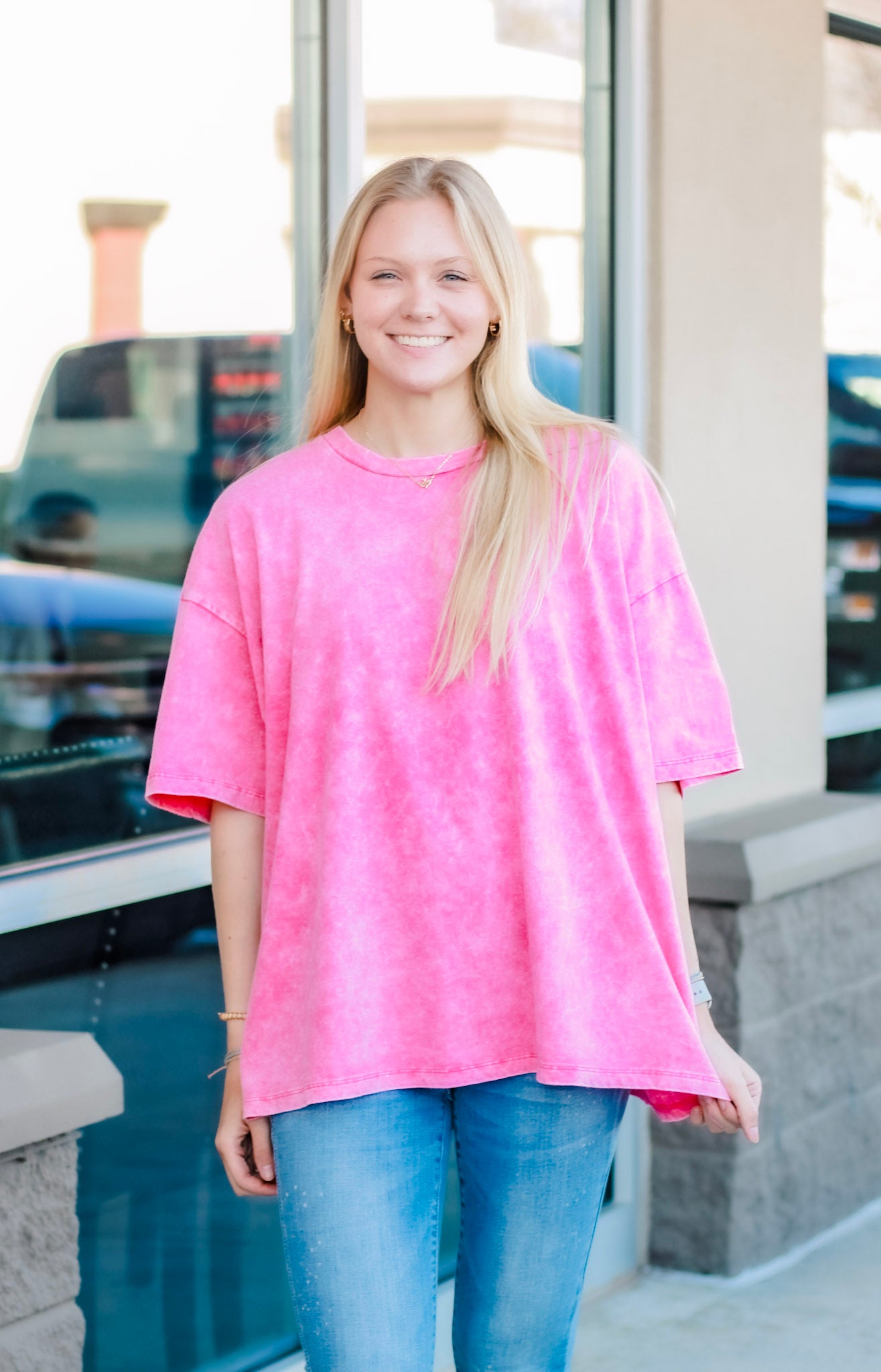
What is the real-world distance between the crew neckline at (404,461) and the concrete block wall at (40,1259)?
0.93m

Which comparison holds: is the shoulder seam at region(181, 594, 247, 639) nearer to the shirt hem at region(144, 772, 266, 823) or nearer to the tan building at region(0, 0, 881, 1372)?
the shirt hem at region(144, 772, 266, 823)

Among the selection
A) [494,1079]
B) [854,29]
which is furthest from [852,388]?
[494,1079]

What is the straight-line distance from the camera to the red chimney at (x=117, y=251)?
18.8ft

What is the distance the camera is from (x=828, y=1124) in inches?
142

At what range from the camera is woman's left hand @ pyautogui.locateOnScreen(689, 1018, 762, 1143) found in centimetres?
169

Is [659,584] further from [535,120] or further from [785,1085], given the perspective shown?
[535,120]

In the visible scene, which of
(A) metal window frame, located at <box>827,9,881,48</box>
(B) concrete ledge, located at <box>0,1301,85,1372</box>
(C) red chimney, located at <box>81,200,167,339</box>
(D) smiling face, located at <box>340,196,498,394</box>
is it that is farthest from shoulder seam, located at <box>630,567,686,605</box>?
(C) red chimney, located at <box>81,200,167,339</box>

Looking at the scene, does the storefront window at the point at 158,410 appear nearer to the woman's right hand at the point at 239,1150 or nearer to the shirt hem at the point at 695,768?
the woman's right hand at the point at 239,1150

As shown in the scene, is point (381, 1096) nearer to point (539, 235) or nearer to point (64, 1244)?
point (64, 1244)

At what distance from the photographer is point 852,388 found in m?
4.51

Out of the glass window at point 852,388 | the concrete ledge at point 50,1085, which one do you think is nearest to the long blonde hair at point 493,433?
the concrete ledge at point 50,1085

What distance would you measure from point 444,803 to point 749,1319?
2022mm

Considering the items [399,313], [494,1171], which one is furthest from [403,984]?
[399,313]

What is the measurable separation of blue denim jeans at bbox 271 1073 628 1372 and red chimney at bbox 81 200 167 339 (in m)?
4.65
